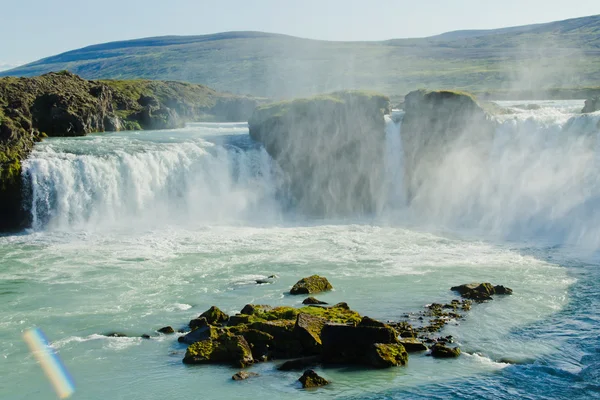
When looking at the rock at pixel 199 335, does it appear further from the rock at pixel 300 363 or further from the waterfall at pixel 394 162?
the waterfall at pixel 394 162

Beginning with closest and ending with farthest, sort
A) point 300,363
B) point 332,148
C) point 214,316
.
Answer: point 300,363 < point 214,316 < point 332,148

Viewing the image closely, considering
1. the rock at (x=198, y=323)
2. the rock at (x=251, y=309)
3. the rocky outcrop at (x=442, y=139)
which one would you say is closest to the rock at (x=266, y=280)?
the rock at (x=251, y=309)

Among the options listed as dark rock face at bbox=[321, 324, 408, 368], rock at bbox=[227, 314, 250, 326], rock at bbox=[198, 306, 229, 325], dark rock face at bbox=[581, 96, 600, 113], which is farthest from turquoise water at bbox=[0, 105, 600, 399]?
dark rock face at bbox=[581, 96, 600, 113]

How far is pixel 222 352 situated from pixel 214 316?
3.13 metres

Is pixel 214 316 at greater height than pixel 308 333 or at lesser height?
lesser

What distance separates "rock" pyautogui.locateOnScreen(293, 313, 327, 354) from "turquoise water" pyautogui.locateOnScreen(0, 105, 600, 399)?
1.24 metres

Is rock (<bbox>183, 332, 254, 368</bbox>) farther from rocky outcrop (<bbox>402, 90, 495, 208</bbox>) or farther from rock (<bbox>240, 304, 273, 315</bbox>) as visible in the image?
rocky outcrop (<bbox>402, 90, 495, 208</bbox>)

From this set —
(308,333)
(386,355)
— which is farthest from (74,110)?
(386,355)

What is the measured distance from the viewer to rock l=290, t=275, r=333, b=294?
2716 cm

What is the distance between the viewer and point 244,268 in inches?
1248

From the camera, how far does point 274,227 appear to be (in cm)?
4303

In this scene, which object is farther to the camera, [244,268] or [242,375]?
[244,268]

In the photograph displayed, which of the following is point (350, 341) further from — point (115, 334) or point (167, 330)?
point (115, 334)

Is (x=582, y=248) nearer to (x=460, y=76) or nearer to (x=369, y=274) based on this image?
(x=369, y=274)
